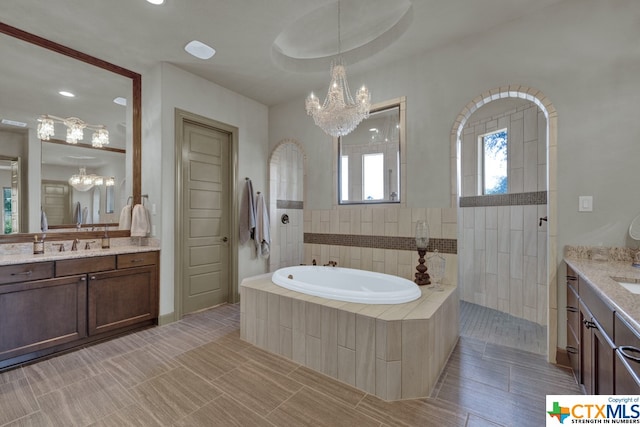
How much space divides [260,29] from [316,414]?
3.10 metres

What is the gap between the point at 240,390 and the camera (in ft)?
6.13

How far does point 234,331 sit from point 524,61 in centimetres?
366

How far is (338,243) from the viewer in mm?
3445

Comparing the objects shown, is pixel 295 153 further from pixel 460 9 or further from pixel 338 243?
pixel 460 9

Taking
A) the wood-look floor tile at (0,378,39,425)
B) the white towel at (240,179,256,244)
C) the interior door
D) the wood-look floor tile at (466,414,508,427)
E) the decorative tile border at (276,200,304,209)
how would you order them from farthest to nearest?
1. the decorative tile border at (276,200,304,209)
2. the white towel at (240,179,256,244)
3. the interior door
4. the wood-look floor tile at (0,378,39,425)
5. the wood-look floor tile at (466,414,508,427)

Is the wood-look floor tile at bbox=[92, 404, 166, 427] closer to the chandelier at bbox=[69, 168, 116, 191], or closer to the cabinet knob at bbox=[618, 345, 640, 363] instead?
the cabinet knob at bbox=[618, 345, 640, 363]

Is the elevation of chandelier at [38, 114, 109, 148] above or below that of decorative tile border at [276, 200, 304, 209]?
above

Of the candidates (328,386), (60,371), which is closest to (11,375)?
(60,371)

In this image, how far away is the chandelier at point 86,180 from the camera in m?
2.85

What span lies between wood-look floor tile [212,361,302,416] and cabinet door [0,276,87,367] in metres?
1.51

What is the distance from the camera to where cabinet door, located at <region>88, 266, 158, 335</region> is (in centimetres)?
254

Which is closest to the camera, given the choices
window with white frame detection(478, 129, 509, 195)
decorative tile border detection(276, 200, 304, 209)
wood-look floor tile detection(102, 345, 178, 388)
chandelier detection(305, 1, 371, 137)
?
wood-look floor tile detection(102, 345, 178, 388)

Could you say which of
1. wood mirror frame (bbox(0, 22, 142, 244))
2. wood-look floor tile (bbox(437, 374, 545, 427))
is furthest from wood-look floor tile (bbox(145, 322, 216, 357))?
wood-look floor tile (bbox(437, 374, 545, 427))

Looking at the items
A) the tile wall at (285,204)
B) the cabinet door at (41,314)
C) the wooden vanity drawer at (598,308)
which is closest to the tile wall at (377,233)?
the tile wall at (285,204)
